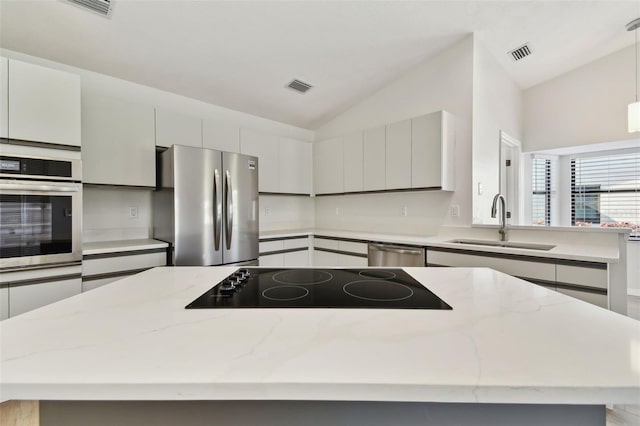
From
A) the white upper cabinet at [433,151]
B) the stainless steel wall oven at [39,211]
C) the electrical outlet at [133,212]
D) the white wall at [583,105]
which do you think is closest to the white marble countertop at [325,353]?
the stainless steel wall oven at [39,211]

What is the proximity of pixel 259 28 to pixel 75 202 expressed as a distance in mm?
2012

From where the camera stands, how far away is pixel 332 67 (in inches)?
121

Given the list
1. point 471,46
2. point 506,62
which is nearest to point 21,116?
point 471,46

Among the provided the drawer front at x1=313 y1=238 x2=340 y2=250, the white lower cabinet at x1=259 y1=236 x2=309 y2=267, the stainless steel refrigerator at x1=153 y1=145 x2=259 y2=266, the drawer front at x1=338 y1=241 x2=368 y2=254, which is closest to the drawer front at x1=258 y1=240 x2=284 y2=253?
the white lower cabinet at x1=259 y1=236 x2=309 y2=267

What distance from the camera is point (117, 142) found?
97.1 inches

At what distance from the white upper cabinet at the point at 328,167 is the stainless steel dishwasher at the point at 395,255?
1145mm

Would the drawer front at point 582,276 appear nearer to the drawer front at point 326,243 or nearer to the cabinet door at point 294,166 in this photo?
the drawer front at point 326,243

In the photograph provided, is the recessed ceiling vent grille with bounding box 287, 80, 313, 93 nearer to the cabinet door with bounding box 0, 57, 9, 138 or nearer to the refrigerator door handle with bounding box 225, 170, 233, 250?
the refrigerator door handle with bounding box 225, 170, 233, 250

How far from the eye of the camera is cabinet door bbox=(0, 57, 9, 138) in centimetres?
175

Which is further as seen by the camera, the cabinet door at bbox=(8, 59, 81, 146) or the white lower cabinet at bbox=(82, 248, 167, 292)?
the white lower cabinet at bbox=(82, 248, 167, 292)

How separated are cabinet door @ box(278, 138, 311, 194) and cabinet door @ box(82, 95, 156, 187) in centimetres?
160

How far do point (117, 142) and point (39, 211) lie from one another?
87 centimetres

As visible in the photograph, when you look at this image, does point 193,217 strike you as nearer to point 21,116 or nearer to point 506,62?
point 21,116

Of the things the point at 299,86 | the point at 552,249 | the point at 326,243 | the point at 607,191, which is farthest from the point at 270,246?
the point at 607,191
